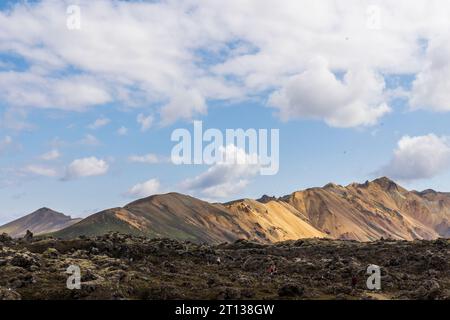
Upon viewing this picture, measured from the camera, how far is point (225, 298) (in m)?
34.5

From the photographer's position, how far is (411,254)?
5781 cm

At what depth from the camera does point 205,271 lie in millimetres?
48625

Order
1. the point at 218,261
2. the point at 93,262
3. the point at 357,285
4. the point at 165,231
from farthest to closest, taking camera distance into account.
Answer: the point at 165,231 → the point at 218,261 → the point at 93,262 → the point at 357,285

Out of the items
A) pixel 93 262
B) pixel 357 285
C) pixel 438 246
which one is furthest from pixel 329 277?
pixel 438 246

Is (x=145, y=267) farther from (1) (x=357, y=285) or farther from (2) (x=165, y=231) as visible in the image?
(2) (x=165, y=231)

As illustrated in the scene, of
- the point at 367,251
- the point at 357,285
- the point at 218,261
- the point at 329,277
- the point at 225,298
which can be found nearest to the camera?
the point at 225,298

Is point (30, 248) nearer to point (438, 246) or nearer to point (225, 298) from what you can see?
point (225, 298)

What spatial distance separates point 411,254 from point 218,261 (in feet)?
74.0

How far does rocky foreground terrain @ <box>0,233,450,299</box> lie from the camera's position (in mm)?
35750

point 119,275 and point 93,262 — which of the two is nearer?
point 119,275

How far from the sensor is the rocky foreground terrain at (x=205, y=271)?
35.8 m
